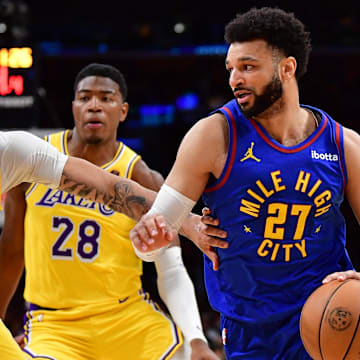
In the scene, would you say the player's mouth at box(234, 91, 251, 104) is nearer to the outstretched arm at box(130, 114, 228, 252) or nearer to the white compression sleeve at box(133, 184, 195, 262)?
the outstretched arm at box(130, 114, 228, 252)

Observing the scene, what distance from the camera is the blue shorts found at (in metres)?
2.87

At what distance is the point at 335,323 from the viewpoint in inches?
100

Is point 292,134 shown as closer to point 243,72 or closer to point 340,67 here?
point 243,72

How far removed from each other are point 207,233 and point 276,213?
1.11 ft

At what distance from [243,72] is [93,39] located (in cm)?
1009

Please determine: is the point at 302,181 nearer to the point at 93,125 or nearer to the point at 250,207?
the point at 250,207

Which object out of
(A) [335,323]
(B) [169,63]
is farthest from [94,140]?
(B) [169,63]

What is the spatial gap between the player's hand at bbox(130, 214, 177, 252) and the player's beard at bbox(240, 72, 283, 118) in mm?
640

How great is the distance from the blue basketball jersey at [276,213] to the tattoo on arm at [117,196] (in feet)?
0.98

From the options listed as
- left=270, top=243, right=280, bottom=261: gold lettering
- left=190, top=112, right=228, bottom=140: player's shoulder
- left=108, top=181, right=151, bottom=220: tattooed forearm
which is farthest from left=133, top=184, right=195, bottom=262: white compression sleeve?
left=270, top=243, right=280, bottom=261: gold lettering

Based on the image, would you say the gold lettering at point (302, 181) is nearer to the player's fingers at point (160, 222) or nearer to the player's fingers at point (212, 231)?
the player's fingers at point (212, 231)

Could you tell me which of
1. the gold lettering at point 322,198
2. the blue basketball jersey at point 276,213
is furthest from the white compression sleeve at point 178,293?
the gold lettering at point 322,198

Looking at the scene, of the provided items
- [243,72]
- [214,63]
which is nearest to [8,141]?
[243,72]

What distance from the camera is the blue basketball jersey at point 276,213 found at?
278cm
